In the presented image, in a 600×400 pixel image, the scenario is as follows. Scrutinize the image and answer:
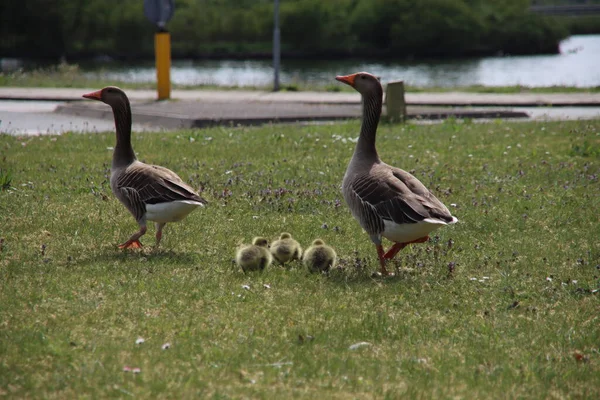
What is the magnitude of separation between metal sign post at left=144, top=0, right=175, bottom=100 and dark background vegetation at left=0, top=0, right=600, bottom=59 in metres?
56.5

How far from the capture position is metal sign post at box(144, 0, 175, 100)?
878 inches

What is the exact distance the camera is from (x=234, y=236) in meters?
8.12

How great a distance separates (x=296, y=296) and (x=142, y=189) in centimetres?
194

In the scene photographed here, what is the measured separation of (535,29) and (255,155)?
7609 cm

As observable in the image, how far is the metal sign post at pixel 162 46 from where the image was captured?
73.2 ft

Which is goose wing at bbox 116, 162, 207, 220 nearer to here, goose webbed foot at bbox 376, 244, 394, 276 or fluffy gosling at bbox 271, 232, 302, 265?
fluffy gosling at bbox 271, 232, 302, 265

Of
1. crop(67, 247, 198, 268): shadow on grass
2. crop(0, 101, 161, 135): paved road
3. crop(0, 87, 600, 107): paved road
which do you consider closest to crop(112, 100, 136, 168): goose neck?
crop(67, 247, 198, 268): shadow on grass

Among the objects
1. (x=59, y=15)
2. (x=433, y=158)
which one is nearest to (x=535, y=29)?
(x=59, y=15)

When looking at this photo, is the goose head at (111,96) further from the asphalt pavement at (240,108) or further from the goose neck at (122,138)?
the asphalt pavement at (240,108)

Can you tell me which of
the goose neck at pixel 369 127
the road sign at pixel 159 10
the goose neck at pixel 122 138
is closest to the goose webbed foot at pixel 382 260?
the goose neck at pixel 369 127

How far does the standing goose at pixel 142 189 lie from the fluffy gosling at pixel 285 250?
78 cm

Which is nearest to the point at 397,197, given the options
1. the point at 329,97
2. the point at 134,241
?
the point at 134,241

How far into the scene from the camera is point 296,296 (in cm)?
624

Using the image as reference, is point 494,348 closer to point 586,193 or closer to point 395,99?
point 586,193
